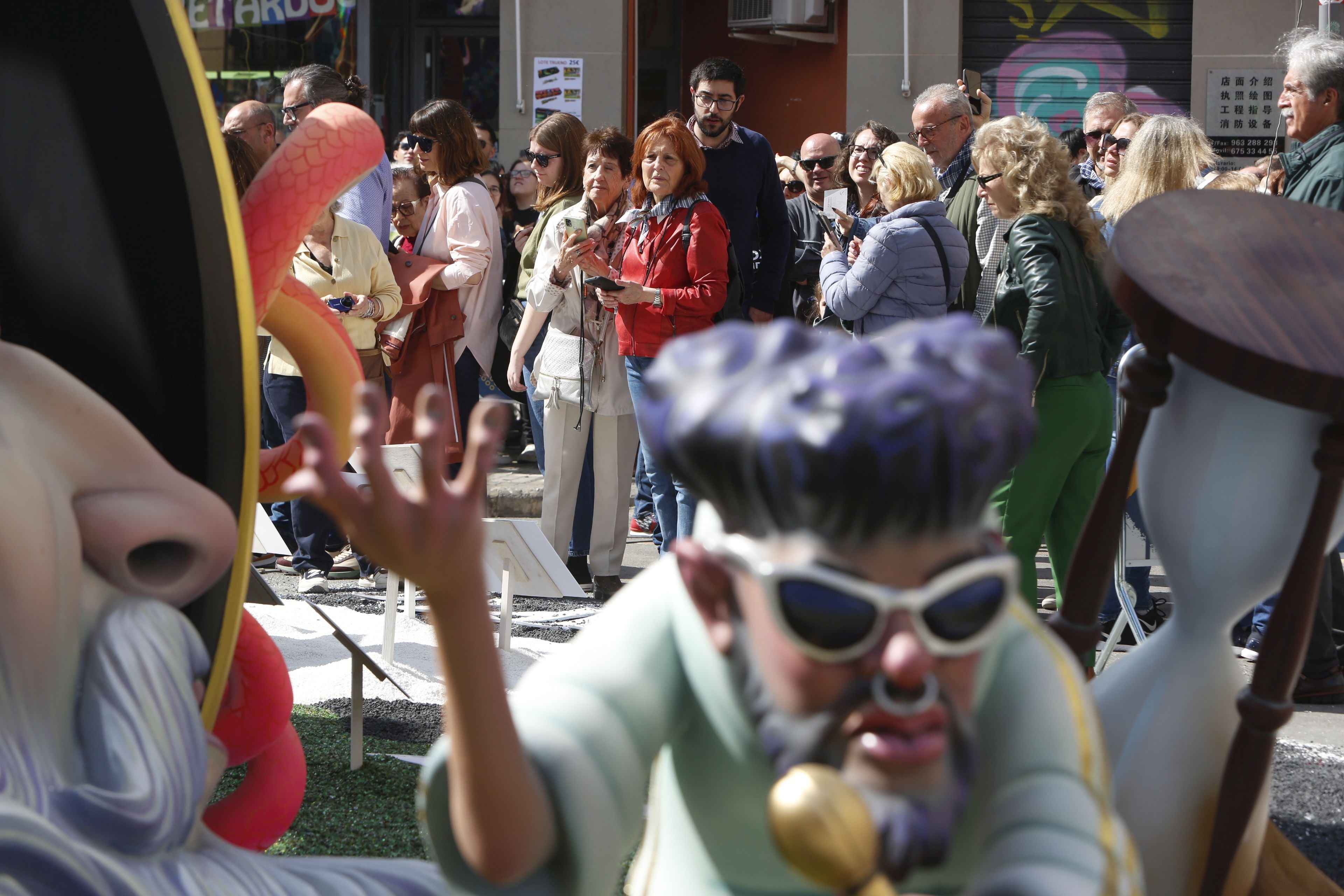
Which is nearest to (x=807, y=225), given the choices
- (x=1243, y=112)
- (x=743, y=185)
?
(x=743, y=185)

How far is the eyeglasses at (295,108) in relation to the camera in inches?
219

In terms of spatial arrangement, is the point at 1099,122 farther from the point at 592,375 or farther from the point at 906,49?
the point at 906,49

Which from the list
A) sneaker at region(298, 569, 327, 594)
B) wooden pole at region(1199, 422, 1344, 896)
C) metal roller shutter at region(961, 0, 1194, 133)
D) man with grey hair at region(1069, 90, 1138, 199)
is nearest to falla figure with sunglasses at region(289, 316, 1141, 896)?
wooden pole at region(1199, 422, 1344, 896)

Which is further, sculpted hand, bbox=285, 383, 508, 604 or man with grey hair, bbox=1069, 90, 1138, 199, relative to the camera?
man with grey hair, bbox=1069, 90, 1138, 199

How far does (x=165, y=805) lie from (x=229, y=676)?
19.4 inches

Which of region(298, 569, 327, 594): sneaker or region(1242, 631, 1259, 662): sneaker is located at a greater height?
region(1242, 631, 1259, 662): sneaker

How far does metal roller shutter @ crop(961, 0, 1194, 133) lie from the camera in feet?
37.3

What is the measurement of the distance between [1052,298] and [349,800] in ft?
7.63

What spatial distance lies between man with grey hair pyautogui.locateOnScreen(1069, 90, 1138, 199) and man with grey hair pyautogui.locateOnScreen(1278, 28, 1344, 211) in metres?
1.82

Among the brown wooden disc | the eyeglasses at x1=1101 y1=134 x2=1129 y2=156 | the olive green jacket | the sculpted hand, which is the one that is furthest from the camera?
the eyeglasses at x1=1101 y1=134 x2=1129 y2=156

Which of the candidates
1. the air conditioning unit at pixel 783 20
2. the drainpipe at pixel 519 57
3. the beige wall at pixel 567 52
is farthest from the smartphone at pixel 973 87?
the drainpipe at pixel 519 57

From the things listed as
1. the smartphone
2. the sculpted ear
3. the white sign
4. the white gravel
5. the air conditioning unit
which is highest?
the air conditioning unit

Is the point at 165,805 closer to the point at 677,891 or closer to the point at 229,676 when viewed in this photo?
the point at 229,676

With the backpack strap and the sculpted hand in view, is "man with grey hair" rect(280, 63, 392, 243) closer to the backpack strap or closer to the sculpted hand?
the backpack strap
